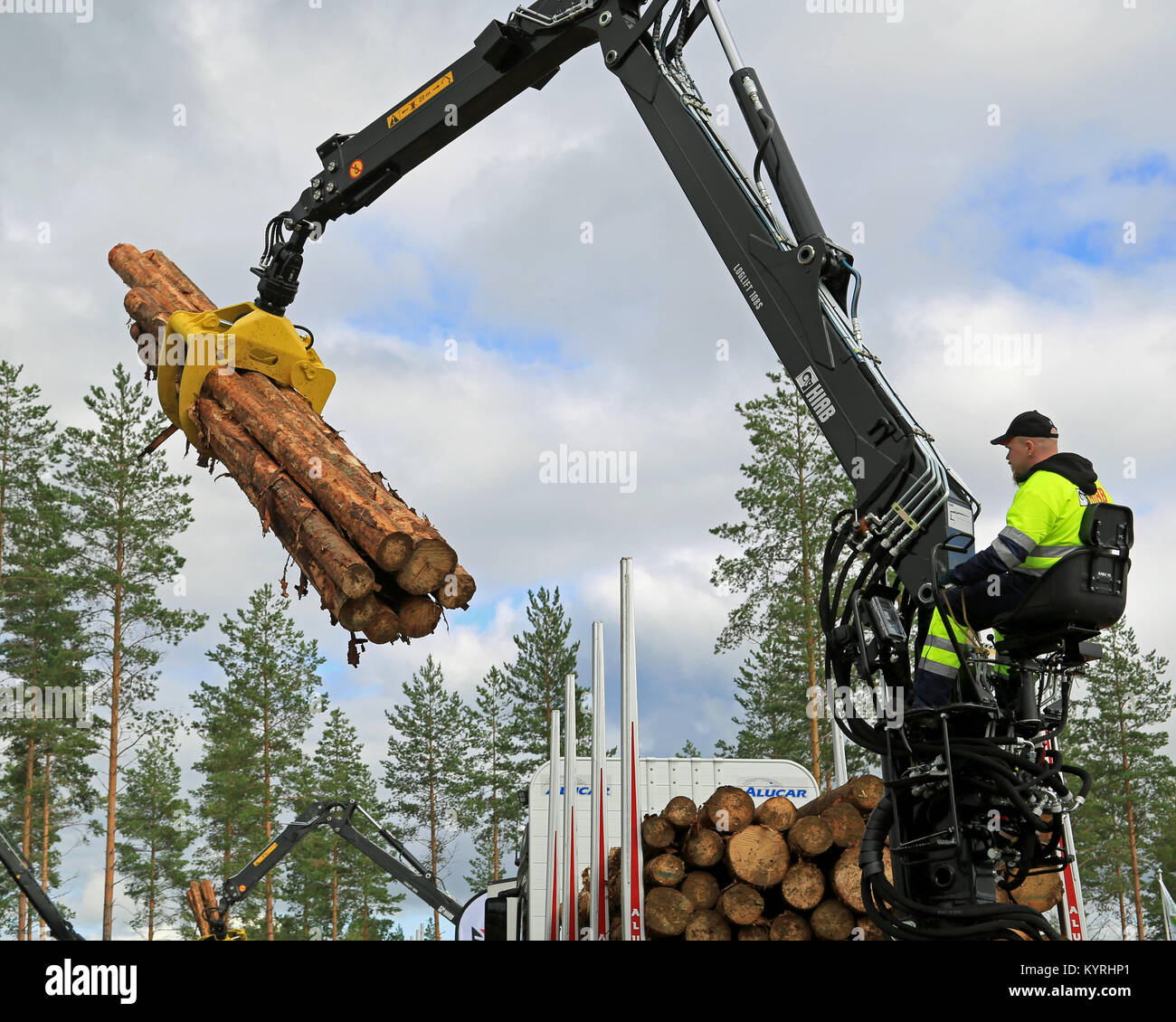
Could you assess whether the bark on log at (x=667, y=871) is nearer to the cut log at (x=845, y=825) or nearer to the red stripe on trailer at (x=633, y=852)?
the cut log at (x=845, y=825)

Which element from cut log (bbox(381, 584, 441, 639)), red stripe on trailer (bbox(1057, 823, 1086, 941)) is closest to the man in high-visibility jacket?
red stripe on trailer (bbox(1057, 823, 1086, 941))

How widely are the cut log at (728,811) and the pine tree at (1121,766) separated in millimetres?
27098

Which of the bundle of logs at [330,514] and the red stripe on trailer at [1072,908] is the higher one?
the bundle of logs at [330,514]

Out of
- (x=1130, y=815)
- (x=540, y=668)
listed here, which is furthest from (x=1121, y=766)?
(x=540, y=668)

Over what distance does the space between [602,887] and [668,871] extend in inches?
53.1

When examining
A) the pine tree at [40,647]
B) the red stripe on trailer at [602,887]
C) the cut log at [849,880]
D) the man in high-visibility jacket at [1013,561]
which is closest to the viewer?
the man in high-visibility jacket at [1013,561]

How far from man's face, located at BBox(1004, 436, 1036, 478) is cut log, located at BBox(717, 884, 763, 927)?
4.20 meters

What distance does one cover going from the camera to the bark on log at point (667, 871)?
845 cm

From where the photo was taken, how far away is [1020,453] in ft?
17.9

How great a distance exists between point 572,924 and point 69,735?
76.1ft

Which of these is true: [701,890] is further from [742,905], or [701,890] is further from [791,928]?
[791,928]

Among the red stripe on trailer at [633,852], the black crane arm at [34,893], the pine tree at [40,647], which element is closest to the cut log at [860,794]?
the red stripe on trailer at [633,852]

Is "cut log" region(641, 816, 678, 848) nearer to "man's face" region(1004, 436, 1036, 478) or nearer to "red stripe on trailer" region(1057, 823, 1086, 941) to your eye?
"red stripe on trailer" region(1057, 823, 1086, 941)
